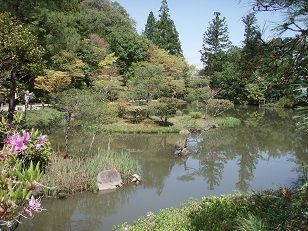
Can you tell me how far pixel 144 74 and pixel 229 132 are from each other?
21.0 feet

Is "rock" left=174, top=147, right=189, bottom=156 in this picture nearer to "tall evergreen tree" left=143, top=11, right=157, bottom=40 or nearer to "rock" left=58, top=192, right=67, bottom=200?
"rock" left=58, top=192, right=67, bottom=200

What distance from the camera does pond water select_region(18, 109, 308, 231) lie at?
28.8ft

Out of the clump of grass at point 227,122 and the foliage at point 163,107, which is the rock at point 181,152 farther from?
the clump of grass at point 227,122

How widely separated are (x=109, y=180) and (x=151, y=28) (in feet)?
122

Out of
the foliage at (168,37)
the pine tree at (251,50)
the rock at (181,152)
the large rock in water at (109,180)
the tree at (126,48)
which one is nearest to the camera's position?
the pine tree at (251,50)

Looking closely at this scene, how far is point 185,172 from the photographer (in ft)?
42.3

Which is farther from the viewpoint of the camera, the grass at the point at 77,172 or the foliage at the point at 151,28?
the foliage at the point at 151,28

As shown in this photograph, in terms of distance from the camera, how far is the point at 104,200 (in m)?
9.71

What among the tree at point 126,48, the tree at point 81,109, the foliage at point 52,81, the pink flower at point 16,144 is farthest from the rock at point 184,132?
the pink flower at point 16,144

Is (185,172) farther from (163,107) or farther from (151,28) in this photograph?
(151,28)

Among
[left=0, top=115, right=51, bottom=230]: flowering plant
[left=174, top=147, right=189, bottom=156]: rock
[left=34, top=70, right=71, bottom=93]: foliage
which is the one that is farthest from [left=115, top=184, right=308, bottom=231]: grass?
[left=34, top=70, right=71, bottom=93]: foliage

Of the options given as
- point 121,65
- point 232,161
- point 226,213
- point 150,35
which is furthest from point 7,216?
point 150,35

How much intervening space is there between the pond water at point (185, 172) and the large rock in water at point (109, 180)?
248 mm

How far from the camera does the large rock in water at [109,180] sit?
10.2m
